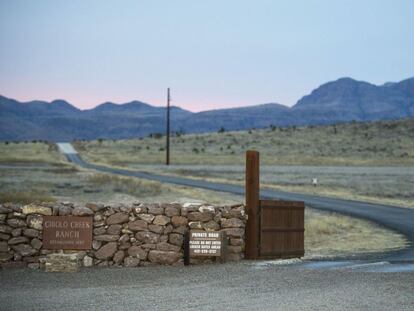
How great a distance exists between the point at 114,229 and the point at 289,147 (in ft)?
308

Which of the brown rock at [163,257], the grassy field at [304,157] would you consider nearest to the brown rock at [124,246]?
the brown rock at [163,257]

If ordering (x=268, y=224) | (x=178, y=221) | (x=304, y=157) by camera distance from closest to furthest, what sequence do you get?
(x=178, y=221)
(x=268, y=224)
(x=304, y=157)

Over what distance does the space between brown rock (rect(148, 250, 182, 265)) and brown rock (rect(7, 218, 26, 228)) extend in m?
2.80

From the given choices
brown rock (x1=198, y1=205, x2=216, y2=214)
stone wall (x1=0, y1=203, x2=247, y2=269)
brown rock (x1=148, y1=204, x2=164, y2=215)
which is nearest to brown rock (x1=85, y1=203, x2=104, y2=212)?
stone wall (x1=0, y1=203, x2=247, y2=269)

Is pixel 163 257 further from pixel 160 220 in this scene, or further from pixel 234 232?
pixel 234 232

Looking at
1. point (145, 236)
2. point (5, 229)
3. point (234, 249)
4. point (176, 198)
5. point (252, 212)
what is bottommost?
point (176, 198)

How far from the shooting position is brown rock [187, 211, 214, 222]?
16484 mm

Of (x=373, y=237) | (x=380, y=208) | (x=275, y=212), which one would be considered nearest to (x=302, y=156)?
(x=380, y=208)

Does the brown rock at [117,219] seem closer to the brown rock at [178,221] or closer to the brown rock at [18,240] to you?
the brown rock at [178,221]

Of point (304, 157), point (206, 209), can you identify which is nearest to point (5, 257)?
point (206, 209)

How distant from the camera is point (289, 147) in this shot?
10875 centimetres

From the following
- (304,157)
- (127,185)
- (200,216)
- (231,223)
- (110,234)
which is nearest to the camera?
(110,234)

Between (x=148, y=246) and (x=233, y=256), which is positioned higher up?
(x=148, y=246)

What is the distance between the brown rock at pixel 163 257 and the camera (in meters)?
16.2
